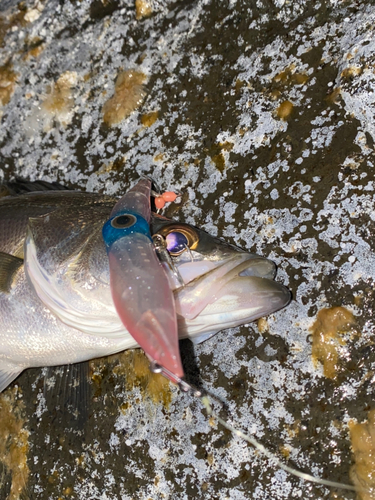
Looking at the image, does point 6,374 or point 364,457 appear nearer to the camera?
point 364,457

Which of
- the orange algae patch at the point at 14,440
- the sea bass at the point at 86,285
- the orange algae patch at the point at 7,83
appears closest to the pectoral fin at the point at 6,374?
the sea bass at the point at 86,285

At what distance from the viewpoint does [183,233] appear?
1.89 metres

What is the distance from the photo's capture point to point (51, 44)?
3.07m

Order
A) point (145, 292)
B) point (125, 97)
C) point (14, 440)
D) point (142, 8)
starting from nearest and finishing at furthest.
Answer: point (145, 292)
point (14, 440)
point (125, 97)
point (142, 8)

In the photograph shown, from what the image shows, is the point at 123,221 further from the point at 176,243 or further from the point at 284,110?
the point at 284,110

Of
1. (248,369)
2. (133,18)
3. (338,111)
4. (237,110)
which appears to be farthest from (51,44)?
(248,369)

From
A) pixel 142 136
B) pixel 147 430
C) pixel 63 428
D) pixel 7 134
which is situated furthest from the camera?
pixel 7 134

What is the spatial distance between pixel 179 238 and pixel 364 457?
1172mm

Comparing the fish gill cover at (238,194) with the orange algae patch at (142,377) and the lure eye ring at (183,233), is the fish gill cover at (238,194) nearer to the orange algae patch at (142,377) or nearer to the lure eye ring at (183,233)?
the orange algae patch at (142,377)

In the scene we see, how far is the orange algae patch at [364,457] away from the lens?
1749mm

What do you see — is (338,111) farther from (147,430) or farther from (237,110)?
(147,430)

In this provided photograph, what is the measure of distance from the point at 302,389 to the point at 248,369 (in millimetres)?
260

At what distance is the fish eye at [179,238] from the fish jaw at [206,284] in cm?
8

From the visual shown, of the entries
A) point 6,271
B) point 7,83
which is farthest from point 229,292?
point 7,83
